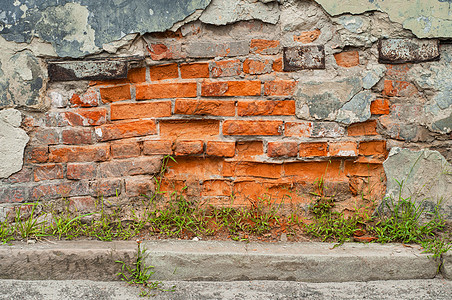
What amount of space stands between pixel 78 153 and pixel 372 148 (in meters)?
1.76

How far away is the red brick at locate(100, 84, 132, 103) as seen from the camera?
2.25 metres

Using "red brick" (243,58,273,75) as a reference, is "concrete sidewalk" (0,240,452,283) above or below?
below

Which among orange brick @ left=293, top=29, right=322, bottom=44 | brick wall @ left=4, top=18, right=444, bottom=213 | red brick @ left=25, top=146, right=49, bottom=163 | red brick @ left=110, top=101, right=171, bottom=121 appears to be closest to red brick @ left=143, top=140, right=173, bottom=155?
brick wall @ left=4, top=18, right=444, bottom=213

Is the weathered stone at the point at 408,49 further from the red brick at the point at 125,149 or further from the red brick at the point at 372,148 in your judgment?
the red brick at the point at 125,149

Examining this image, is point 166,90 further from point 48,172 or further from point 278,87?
point 48,172

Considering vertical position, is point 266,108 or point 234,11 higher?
point 234,11

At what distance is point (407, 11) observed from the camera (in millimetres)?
2176

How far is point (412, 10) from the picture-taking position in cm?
217

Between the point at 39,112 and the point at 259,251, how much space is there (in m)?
1.51

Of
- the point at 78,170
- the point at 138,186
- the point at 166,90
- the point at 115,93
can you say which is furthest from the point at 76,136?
the point at 166,90

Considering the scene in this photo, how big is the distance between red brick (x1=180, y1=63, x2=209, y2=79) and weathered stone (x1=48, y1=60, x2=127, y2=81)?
34 centimetres

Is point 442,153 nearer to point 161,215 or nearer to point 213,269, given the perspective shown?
point 213,269

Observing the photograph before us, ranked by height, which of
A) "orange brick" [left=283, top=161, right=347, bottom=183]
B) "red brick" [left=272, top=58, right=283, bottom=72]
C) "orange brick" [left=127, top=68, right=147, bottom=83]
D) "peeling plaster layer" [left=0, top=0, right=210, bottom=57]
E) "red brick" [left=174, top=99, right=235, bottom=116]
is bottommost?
"orange brick" [left=283, top=161, right=347, bottom=183]

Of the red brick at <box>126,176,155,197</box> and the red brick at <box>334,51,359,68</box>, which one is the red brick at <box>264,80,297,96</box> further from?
the red brick at <box>126,176,155,197</box>
